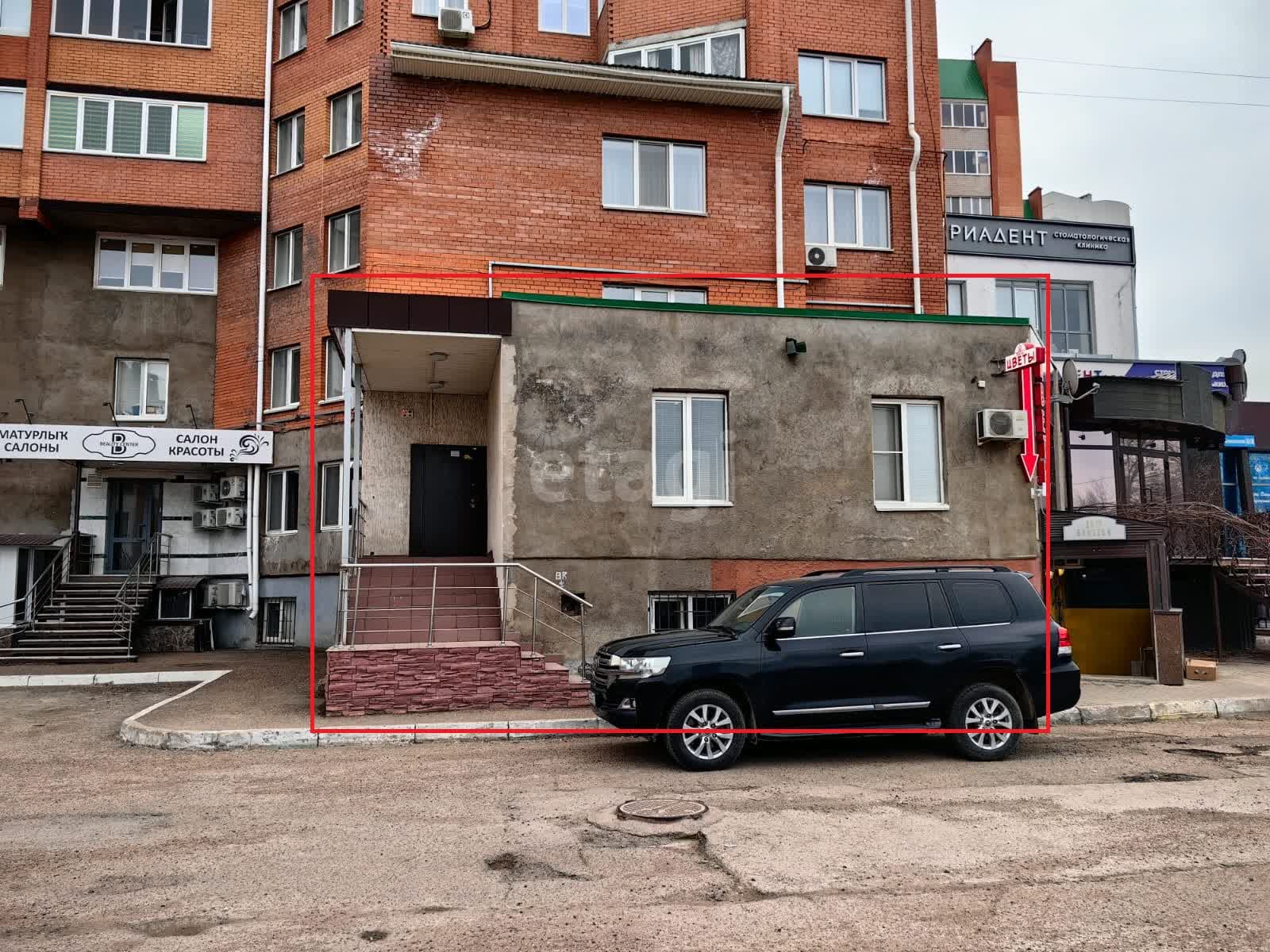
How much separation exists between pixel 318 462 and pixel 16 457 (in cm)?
615

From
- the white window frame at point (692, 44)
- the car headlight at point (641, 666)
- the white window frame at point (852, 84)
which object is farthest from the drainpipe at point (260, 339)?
the car headlight at point (641, 666)

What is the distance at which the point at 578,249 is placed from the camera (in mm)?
20016

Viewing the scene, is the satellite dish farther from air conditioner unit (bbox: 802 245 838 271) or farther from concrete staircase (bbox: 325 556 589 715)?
concrete staircase (bbox: 325 556 589 715)

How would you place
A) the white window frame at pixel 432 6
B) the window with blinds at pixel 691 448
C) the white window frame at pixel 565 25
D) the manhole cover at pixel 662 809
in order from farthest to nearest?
the white window frame at pixel 565 25 < the white window frame at pixel 432 6 < the window with blinds at pixel 691 448 < the manhole cover at pixel 662 809

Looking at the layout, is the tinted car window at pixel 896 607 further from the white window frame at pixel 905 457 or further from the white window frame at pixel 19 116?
the white window frame at pixel 19 116

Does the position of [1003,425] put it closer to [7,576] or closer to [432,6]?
[432,6]

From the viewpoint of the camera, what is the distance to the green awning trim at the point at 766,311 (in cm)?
1431

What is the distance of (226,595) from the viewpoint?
2291 centimetres

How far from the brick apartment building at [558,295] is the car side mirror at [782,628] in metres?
3.82

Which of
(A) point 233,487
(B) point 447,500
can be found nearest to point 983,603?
(B) point 447,500

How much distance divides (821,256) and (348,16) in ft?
38.7

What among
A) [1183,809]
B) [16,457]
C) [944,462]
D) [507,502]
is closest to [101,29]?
[16,457]

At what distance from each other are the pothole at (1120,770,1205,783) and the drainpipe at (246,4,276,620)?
18880mm

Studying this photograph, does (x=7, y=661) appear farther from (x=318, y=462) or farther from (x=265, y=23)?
(x=265, y=23)
